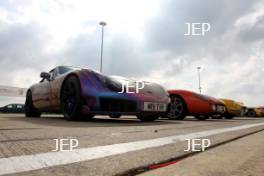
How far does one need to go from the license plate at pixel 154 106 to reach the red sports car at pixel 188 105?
256 cm

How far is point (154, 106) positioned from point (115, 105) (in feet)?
3.35

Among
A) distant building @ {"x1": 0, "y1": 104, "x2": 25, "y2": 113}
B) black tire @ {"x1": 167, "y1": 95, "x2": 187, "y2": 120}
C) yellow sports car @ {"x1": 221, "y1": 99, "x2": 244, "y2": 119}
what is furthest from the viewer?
distant building @ {"x1": 0, "y1": 104, "x2": 25, "y2": 113}

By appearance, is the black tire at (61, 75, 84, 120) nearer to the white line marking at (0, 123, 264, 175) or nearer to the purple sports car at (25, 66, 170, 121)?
the purple sports car at (25, 66, 170, 121)

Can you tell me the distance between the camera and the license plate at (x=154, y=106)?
576 centimetres

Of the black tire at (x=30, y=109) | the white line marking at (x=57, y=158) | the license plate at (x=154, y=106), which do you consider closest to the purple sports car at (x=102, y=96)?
the license plate at (x=154, y=106)

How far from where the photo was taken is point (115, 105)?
5266 millimetres

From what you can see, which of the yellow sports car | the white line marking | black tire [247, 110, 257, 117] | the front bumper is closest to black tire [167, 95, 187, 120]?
the front bumper

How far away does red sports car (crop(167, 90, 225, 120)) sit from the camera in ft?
28.9

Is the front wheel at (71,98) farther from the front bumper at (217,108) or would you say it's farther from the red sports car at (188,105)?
the front bumper at (217,108)

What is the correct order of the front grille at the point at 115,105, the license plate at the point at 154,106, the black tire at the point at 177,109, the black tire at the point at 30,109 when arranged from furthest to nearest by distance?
the black tire at the point at 177,109, the black tire at the point at 30,109, the license plate at the point at 154,106, the front grille at the point at 115,105

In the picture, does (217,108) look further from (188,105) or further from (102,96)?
(102,96)

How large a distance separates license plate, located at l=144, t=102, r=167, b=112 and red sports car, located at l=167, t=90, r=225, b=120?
2.56 meters

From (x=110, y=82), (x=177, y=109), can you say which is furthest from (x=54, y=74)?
(x=177, y=109)

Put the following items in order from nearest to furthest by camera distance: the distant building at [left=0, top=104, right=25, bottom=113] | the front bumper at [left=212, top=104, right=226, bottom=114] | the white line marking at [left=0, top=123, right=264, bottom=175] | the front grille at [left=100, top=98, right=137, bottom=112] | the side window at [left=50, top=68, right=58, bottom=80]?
1. the white line marking at [left=0, top=123, right=264, bottom=175]
2. the front grille at [left=100, top=98, right=137, bottom=112]
3. the side window at [left=50, top=68, right=58, bottom=80]
4. the front bumper at [left=212, top=104, right=226, bottom=114]
5. the distant building at [left=0, top=104, right=25, bottom=113]
